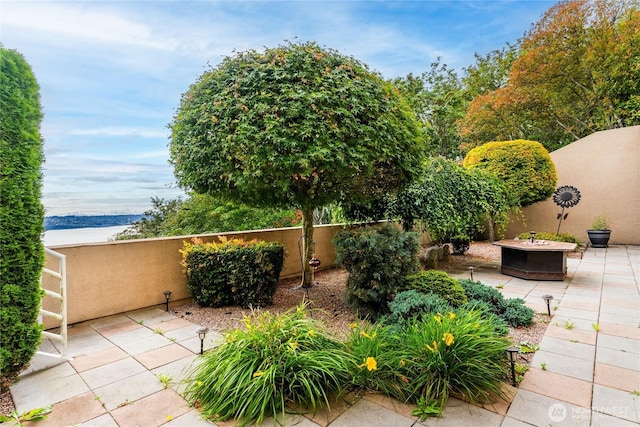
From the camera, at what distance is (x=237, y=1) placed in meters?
4.50

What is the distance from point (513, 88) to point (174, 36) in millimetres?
12141

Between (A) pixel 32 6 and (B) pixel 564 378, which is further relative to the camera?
(A) pixel 32 6

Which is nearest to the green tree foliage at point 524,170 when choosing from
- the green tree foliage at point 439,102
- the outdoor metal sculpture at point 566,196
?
the outdoor metal sculpture at point 566,196

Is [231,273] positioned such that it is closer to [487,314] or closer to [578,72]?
[487,314]

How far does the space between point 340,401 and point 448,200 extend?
5.20 meters

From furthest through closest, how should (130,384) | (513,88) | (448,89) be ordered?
(448,89) < (513,88) < (130,384)

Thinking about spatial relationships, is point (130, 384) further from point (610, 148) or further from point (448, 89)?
point (448, 89)

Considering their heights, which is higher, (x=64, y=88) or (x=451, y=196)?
(x=64, y=88)

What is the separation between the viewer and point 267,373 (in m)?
2.13

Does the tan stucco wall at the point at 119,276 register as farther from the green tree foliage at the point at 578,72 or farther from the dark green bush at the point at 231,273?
the green tree foliage at the point at 578,72

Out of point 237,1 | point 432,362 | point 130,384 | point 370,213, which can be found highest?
point 237,1

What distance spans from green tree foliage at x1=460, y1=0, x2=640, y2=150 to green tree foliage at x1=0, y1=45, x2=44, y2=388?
13676 millimetres

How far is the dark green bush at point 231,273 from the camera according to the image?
4312 millimetres

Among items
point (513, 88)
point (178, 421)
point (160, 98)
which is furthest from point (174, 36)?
point (513, 88)
